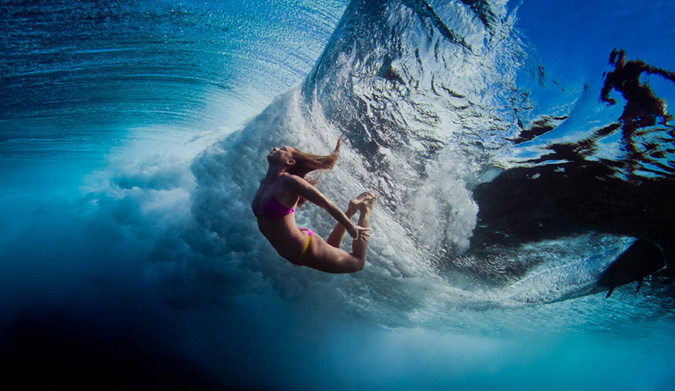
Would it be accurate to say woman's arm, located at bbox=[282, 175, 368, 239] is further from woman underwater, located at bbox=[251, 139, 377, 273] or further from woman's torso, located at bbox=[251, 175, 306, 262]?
woman's torso, located at bbox=[251, 175, 306, 262]

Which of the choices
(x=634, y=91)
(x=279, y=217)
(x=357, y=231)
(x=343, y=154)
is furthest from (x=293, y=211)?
(x=634, y=91)

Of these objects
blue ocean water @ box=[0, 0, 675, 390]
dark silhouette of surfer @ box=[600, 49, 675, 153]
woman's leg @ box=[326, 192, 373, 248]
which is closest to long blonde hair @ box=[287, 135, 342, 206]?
woman's leg @ box=[326, 192, 373, 248]

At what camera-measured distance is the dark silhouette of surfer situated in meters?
2.64

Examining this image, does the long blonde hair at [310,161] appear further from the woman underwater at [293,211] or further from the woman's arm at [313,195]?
the woman's arm at [313,195]

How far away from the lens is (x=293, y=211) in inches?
113

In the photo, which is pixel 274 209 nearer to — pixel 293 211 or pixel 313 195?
pixel 293 211

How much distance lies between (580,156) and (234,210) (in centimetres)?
1070

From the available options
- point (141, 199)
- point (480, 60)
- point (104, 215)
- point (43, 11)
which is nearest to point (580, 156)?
point (480, 60)

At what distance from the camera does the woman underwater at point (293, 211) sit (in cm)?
251

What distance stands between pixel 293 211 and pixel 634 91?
4.11 m

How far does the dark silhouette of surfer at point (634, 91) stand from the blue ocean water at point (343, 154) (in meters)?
0.03

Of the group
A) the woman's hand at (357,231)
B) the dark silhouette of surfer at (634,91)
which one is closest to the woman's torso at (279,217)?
the woman's hand at (357,231)

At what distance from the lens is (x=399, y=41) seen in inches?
132

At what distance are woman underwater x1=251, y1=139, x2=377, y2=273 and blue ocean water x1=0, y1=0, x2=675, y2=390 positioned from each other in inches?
83.6
